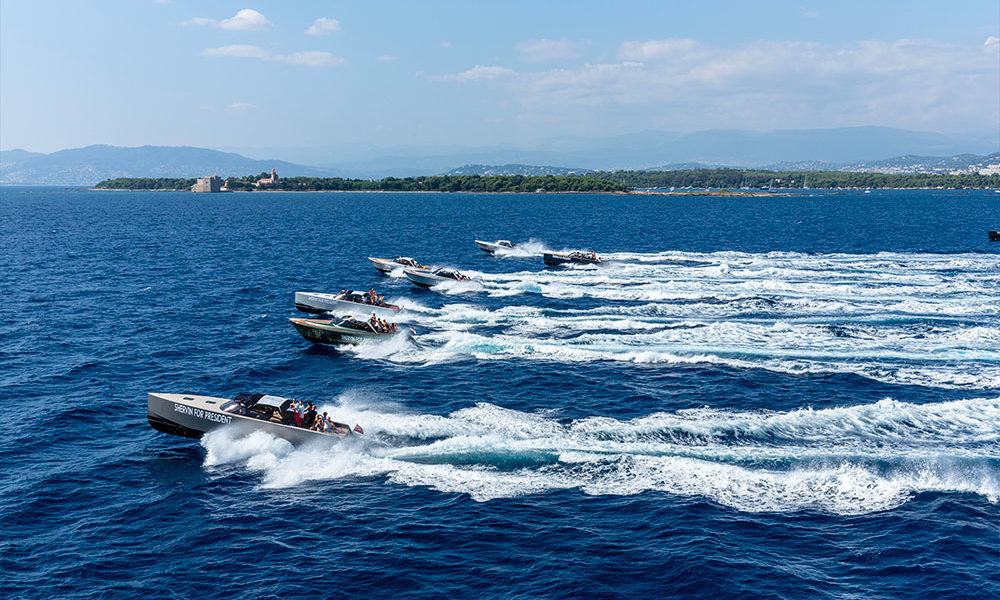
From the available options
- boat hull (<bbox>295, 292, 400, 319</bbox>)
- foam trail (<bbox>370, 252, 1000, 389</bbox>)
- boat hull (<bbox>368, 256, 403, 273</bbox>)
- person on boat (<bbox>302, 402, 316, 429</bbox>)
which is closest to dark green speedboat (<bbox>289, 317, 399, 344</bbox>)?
foam trail (<bbox>370, 252, 1000, 389</bbox>)

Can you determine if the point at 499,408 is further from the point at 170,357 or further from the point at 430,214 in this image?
the point at 430,214

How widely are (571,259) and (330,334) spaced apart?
38.7 m

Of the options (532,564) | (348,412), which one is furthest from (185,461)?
(532,564)

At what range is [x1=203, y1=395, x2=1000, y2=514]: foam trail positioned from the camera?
2670cm

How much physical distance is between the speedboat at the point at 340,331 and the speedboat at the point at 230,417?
16048mm

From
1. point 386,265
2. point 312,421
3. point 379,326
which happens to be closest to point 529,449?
point 312,421

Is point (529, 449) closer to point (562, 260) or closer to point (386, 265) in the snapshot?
point (386, 265)

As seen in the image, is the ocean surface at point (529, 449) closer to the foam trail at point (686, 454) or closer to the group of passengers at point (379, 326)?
the foam trail at point (686, 454)

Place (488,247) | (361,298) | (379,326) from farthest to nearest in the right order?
(488,247), (361,298), (379,326)

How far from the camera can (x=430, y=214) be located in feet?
623

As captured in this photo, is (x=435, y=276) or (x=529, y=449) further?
(x=435, y=276)

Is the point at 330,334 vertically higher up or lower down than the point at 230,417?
higher up

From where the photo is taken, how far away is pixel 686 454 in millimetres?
29234

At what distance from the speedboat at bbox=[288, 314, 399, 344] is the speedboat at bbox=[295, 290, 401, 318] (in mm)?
6014
